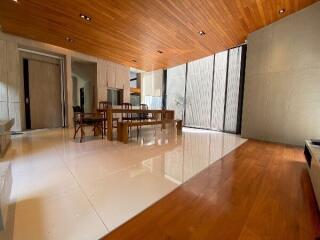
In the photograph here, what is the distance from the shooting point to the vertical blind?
19.7 ft

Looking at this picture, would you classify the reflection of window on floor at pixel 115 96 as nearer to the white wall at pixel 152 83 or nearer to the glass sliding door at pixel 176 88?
the white wall at pixel 152 83

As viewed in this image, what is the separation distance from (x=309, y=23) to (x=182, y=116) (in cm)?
533

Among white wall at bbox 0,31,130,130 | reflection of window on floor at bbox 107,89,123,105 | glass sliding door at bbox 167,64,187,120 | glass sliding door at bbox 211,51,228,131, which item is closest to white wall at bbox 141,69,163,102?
glass sliding door at bbox 167,64,187,120

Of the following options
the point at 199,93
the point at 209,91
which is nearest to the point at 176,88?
the point at 199,93

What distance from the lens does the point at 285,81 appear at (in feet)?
14.1

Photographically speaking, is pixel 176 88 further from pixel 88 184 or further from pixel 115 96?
pixel 88 184

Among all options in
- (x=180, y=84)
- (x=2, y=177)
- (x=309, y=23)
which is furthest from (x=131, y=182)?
(x=180, y=84)

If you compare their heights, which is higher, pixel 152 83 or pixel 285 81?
pixel 152 83

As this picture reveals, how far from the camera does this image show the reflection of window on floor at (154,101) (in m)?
9.47

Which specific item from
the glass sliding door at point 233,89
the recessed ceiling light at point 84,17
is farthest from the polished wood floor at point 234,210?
Result: the recessed ceiling light at point 84,17

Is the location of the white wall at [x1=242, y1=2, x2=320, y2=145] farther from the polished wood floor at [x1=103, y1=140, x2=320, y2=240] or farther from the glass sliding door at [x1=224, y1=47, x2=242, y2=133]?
the polished wood floor at [x1=103, y1=140, x2=320, y2=240]

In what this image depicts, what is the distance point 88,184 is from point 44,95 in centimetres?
593

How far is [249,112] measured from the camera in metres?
5.03

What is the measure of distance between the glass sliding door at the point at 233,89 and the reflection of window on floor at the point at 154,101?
4.07 metres
